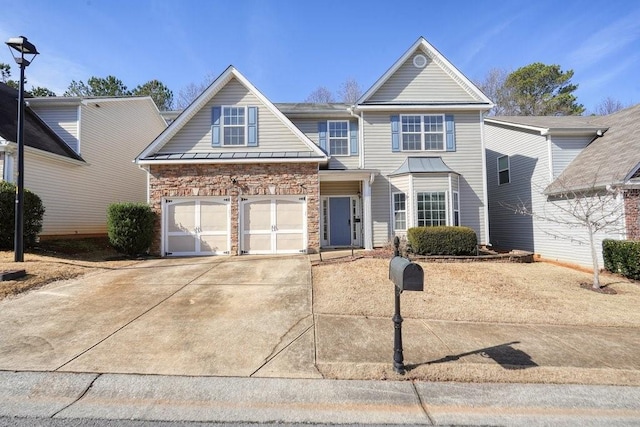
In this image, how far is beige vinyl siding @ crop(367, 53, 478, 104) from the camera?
14172 mm

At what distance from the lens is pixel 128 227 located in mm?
11328

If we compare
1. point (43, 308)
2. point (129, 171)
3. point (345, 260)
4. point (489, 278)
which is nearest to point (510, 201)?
point (489, 278)

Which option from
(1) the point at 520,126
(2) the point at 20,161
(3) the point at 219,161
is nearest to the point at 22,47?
(2) the point at 20,161

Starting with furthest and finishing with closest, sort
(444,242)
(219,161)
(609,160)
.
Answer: (219,161), (609,160), (444,242)

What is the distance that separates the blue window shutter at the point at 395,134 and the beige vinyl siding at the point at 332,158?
159 cm

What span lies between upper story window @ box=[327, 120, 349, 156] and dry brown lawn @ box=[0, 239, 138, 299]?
897 cm

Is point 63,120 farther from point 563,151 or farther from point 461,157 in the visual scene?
point 563,151

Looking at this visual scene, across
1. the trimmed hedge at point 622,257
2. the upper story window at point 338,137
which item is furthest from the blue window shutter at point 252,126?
the trimmed hedge at point 622,257

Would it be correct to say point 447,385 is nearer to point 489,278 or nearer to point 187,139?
point 489,278

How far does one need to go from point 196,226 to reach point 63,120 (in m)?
9.14

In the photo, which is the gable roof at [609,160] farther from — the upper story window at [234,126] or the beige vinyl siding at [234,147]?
the upper story window at [234,126]

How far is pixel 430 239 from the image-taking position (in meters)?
11.0

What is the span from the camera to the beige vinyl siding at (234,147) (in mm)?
12758

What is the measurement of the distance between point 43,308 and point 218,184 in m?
6.92
